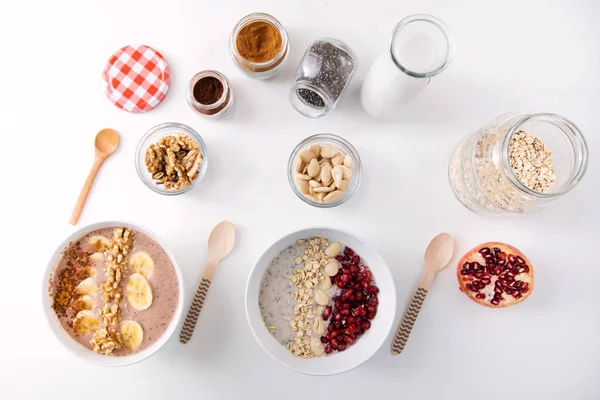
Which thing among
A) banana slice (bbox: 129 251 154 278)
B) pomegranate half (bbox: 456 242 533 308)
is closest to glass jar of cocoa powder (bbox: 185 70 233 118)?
banana slice (bbox: 129 251 154 278)

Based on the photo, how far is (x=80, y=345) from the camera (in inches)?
48.7

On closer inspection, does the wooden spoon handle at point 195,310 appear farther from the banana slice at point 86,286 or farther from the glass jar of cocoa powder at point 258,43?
the glass jar of cocoa powder at point 258,43

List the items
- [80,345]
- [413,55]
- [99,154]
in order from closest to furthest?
1. [413,55]
2. [80,345]
3. [99,154]

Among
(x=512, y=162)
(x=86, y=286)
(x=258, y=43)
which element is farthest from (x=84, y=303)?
(x=512, y=162)

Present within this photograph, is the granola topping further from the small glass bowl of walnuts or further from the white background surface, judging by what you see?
the small glass bowl of walnuts

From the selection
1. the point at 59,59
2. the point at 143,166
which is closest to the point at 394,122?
the point at 143,166

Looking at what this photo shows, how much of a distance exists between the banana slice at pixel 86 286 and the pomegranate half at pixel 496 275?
0.99 metres

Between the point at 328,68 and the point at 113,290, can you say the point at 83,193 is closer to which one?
the point at 113,290

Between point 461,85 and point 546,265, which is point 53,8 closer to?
point 461,85

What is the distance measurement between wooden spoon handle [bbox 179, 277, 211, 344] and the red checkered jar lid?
1.72ft

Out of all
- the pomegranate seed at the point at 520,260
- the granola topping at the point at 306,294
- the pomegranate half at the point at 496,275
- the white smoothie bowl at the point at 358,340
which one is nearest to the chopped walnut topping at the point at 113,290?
the white smoothie bowl at the point at 358,340

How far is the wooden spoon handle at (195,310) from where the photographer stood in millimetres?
1305

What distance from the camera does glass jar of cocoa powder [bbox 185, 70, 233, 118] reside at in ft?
4.26

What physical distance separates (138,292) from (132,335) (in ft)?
0.37
